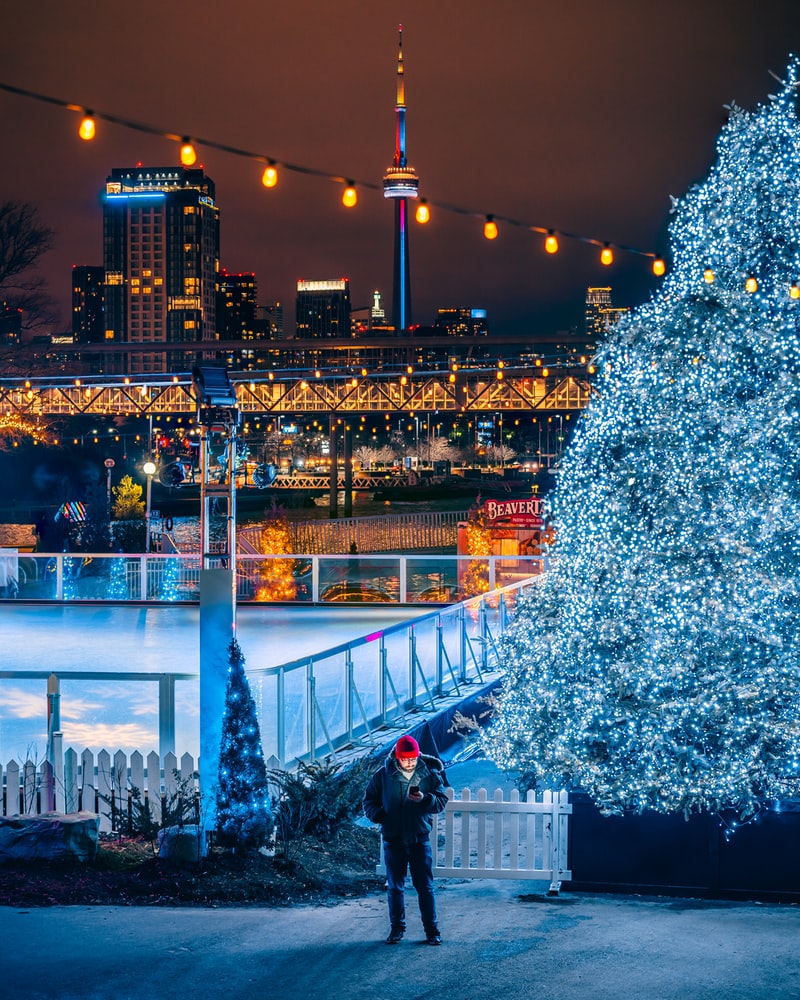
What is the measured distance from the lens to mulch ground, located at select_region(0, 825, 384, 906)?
7461 mm

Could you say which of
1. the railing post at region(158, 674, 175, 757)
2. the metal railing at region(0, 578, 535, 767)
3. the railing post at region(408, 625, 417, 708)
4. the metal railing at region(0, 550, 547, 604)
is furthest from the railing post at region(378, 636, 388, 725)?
the metal railing at region(0, 550, 547, 604)

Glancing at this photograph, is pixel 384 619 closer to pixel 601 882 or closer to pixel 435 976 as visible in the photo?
pixel 601 882

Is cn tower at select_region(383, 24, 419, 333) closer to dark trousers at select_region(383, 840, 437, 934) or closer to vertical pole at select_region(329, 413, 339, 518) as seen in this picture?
vertical pole at select_region(329, 413, 339, 518)

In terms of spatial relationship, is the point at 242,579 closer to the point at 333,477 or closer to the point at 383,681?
the point at 383,681

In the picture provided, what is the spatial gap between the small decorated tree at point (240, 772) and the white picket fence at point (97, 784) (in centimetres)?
95

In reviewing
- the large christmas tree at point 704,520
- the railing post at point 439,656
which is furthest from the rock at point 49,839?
the railing post at point 439,656

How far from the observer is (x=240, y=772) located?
8148mm

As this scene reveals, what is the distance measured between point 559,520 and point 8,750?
17.4 ft

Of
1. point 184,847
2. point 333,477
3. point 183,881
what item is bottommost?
point 183,881

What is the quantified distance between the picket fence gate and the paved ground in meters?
0.55

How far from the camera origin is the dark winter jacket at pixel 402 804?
22.6 feet

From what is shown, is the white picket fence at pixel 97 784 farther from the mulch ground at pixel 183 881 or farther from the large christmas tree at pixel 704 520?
the large christmas tree at pixel 704 520

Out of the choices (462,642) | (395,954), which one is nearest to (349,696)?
(462,642)

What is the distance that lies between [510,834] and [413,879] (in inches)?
61.0
